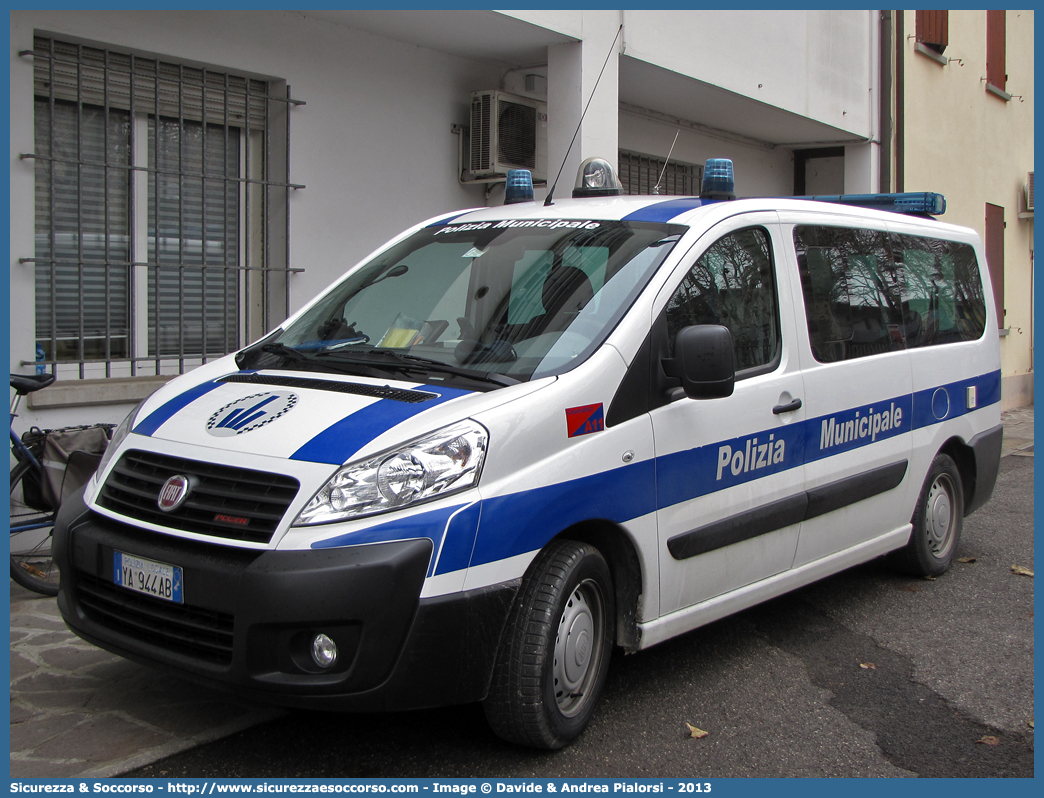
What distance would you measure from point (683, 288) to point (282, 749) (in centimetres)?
218

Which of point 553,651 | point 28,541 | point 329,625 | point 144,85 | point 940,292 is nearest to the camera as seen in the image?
point 329,625

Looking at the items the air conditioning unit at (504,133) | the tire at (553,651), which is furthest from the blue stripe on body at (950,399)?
the air conditioning unit at (504,133)

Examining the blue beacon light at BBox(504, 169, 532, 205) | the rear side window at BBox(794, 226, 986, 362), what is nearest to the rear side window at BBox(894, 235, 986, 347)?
the rear side window at BBox(794, 226, 986, 362)

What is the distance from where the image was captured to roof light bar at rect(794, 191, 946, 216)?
19.4 feet

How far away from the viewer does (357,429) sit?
320cm

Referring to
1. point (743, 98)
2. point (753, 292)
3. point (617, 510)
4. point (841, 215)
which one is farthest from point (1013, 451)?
point (617, 510)

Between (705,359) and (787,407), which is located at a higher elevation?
(705,359)

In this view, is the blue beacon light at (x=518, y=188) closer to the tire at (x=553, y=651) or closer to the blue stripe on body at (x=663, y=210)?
the blue stripe on body at (x=663, y=210)

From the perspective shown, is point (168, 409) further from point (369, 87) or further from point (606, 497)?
point (369, 87)

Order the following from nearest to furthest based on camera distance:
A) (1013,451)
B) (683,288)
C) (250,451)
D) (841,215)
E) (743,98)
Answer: (250,451), (683,288), (841,215), (743,98), (1013,451)

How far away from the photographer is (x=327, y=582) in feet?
9.67

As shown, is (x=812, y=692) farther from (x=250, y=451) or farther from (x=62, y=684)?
(x=62, y=684)

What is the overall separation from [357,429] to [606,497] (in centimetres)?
89

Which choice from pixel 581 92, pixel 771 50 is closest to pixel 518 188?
pixel 581 92
